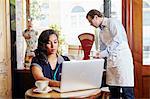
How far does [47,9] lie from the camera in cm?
374

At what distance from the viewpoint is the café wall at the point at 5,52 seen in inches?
127

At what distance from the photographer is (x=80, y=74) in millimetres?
1995

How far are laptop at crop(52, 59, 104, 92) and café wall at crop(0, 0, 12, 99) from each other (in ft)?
4.56

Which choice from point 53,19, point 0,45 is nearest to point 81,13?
point 53,19

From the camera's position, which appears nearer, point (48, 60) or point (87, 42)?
point (48, 60)

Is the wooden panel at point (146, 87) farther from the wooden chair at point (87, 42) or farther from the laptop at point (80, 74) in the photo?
the laptop at point (80, 74)

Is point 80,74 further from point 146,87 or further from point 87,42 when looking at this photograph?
point 146,87

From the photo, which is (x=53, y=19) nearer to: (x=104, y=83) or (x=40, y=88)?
(x=104, y=83)

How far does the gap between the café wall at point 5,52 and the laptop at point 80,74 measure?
4.56 feet

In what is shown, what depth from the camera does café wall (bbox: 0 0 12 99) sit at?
3232 millimetres

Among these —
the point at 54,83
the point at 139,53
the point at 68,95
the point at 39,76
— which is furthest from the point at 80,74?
the point at 139,53

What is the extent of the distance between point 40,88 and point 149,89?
6.41 ft

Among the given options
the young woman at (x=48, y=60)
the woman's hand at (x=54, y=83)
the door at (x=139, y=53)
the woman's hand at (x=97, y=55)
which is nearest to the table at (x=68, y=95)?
the woman's hand at (x=54, y=83)

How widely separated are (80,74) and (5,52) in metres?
1.63
